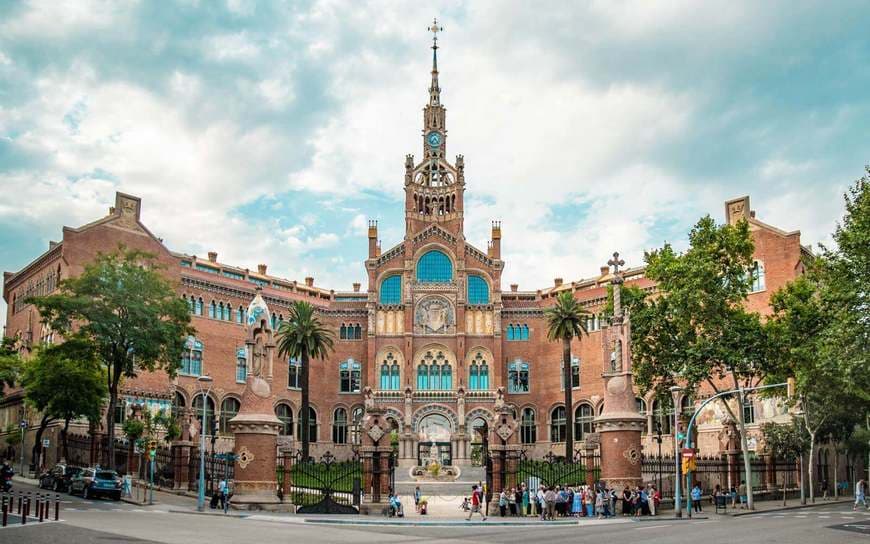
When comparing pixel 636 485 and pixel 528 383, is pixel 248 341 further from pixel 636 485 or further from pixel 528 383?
pixel 528 383

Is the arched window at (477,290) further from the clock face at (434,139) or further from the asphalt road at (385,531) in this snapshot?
the asphalt road at (385,531)

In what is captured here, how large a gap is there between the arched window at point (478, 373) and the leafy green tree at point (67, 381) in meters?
36.0

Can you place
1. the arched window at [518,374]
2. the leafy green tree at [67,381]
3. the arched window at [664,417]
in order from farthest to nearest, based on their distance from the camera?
the arched window at [518,374]
the arched window at [664,417]
the leafy green tree at [67,381]

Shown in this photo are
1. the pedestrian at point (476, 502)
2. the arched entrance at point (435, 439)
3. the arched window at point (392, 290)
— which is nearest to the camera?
the pedestrian at point (476, 502)

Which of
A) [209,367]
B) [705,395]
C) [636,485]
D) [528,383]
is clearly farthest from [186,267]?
[636,485]

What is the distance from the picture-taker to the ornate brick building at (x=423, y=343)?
75438 mm

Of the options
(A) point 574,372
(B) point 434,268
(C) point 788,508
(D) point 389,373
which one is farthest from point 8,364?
(C) point 788,508

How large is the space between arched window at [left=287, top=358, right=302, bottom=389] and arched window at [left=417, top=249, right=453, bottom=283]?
1320 cm

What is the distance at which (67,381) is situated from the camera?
50375 mm

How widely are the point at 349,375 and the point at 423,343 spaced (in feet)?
24.5

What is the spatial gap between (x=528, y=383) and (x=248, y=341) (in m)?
45.6

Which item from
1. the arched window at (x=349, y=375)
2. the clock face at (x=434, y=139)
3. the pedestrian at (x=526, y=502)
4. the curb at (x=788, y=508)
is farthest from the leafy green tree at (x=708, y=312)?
the clock face at (x=434, y=139)

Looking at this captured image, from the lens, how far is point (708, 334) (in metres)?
49.1

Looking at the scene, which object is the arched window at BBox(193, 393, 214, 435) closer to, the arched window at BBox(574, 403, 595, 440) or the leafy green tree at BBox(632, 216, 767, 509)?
the arched window at BBox(574, 403, 595, 440)
